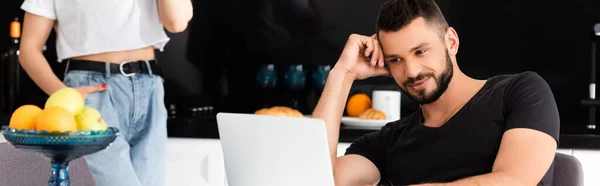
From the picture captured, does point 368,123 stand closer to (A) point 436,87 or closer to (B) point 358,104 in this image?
(B) point 358,104

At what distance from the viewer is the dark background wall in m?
3.17

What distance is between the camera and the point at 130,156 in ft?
7.11

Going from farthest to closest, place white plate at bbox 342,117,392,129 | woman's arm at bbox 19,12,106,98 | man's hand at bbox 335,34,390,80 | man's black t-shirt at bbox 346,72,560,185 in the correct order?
white plate at bbox 342,117,392,129, woman's arm at bbox 19,12,106,98, man's hand at bbox 335,34,390,80, man's black t-shirt at bbox 346,72,560,185

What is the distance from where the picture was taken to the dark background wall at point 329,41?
317 cm

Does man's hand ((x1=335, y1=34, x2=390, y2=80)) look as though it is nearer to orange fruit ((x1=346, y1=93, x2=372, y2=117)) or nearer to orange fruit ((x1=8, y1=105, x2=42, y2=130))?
orange fruit ((x1=8, y1=105, x2=42, y2=130))

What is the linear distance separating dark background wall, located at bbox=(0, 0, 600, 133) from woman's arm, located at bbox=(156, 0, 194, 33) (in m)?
1.32

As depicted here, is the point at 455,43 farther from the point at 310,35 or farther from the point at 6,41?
the point at 6,41

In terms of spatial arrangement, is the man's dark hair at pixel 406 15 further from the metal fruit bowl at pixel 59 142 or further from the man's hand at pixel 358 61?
the metal fruit bowl at pixel 59 142

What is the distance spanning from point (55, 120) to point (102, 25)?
Result: 94 centimetres

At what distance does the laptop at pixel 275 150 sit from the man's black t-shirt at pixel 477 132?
49 cm

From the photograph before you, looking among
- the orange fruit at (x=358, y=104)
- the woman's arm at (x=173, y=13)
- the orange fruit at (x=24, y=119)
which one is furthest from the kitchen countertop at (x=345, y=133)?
the orange fruit at (x=24, y=119)

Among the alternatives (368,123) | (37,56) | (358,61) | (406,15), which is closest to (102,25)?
(37,56)

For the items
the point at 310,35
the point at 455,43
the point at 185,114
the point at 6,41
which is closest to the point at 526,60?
the point at 310,35

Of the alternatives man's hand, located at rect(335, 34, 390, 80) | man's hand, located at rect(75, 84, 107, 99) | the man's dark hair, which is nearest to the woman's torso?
man's hand, located at rect(75, 84, 107, 99)
